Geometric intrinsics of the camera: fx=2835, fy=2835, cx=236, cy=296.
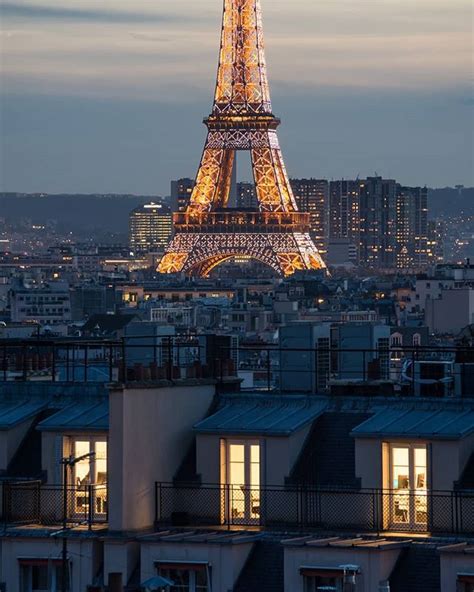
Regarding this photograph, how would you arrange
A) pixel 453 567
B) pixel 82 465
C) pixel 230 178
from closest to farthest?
1. pixel 453 567
2. pixel 82 465
3. pixel 230 178

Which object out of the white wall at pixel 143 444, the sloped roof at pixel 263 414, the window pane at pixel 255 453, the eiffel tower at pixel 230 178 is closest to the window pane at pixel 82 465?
the white wall at pixel 143 444

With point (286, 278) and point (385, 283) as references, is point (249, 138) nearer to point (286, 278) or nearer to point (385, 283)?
point (286, 278)

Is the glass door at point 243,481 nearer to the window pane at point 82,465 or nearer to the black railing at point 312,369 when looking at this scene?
the black railing at point 312,369

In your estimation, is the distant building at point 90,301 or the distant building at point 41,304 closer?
the distant building at point 90,301

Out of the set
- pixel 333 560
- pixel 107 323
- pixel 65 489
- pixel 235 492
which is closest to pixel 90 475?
pixel 65 489

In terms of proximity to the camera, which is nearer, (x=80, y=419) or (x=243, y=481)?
(x=243, y=481)

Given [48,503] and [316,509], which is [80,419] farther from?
[316,509]

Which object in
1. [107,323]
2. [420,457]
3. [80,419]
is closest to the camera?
[420,457]
